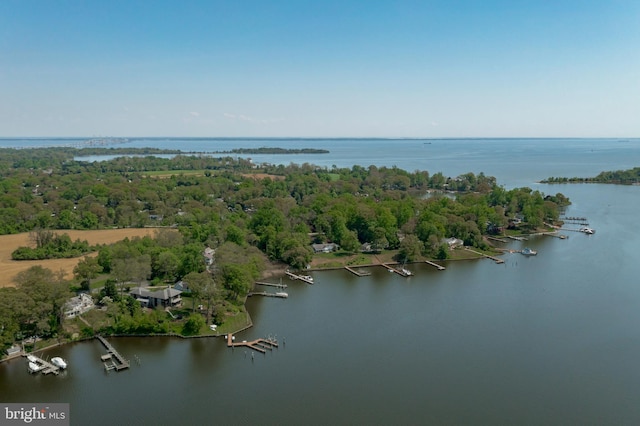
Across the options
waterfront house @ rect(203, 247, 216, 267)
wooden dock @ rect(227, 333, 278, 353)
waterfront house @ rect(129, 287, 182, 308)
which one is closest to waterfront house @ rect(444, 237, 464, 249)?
waterfront house @ rect(203, 247, 216, 267)

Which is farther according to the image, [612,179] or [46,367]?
[612,179]

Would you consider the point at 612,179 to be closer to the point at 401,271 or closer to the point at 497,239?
the point at 497,239

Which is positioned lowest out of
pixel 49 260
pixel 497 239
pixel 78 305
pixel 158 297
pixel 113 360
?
pixel 113 360

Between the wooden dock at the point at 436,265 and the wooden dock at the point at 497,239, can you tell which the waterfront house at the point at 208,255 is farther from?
the wooden dock at the point at 497,239

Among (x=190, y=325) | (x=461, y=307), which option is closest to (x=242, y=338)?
(x=190, y=325)

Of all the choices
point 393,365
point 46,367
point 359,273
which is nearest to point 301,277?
point 359,273
